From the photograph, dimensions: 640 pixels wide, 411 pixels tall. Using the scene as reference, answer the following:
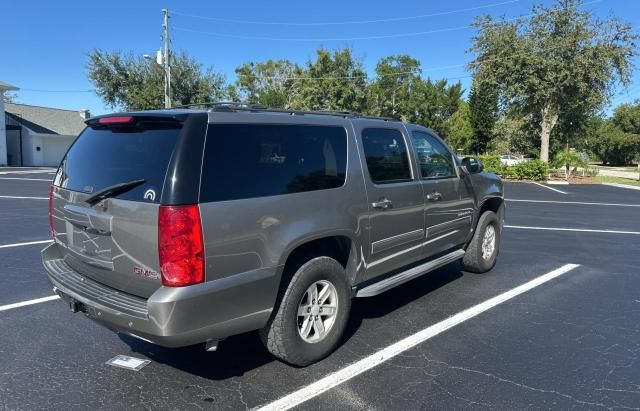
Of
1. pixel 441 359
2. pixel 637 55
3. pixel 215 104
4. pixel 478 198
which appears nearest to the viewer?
pixel 215 104

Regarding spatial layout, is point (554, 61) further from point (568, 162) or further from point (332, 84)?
point (332, 84)

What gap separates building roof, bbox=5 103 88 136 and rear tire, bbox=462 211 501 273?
4265 centimetres

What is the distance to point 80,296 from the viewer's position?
336 centimetres

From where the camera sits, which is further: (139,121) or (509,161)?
(509,161)

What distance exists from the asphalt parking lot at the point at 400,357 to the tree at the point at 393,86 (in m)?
51.0

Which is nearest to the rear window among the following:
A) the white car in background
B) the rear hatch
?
the rear hatch

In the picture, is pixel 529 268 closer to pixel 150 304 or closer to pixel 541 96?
pixel 150 304

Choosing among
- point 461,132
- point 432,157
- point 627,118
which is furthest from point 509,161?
point 432,157

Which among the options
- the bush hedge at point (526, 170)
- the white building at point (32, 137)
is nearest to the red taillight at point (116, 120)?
the bush hedge at point (526, 170)

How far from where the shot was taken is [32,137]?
42.1m

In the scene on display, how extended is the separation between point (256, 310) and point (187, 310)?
1.70 ft

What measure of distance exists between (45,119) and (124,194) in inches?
1968

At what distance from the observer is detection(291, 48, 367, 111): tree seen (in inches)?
1929

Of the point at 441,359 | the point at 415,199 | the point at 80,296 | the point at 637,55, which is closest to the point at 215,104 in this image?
the point at 80,296
